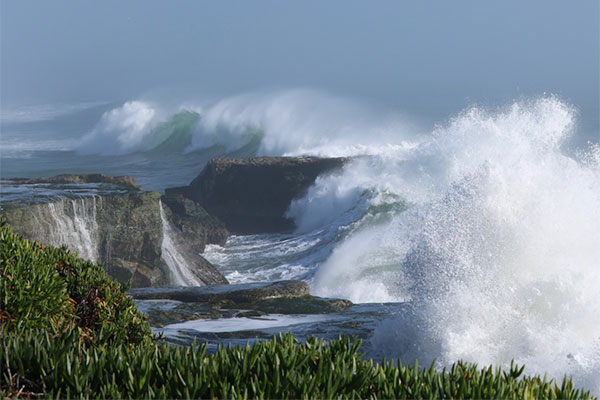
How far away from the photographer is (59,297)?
4742mm

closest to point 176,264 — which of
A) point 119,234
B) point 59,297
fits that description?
point 119,234

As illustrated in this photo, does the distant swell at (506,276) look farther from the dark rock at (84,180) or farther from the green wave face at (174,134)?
the green wave face at (174,134)

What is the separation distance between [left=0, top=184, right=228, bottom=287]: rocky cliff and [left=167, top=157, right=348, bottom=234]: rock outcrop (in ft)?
26.5

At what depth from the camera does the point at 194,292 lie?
37.2ft

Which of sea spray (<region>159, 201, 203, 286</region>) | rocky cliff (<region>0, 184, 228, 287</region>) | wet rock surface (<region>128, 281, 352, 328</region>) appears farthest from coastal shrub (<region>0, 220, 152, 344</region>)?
sea spray (<region>159, 201, 203, 286</region>)

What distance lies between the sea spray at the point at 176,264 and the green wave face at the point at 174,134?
3229 centimetres

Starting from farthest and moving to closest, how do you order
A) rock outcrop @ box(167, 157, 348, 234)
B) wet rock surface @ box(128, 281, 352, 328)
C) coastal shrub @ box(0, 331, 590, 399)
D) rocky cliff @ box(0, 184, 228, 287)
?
rock outcrop @ box(167, 157, 348, 234)
rocky cliff @ box(0, 184, 228, 287)
wet rock surface @ box(128, 281, 352, 328)
coastal shrub @ box(0, 331, 590, 399)

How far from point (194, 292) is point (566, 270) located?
5.31 metres

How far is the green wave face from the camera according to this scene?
50.1 meters

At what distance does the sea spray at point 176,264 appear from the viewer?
16.3m

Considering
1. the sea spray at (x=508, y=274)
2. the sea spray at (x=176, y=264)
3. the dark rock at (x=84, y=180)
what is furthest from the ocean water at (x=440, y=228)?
the dark rock at (x=84, y=180)

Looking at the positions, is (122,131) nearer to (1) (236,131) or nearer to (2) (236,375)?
(1) (236,131)

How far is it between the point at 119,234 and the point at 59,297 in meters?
11.0

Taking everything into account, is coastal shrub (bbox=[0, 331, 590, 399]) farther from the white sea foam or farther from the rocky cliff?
the white sea foam
